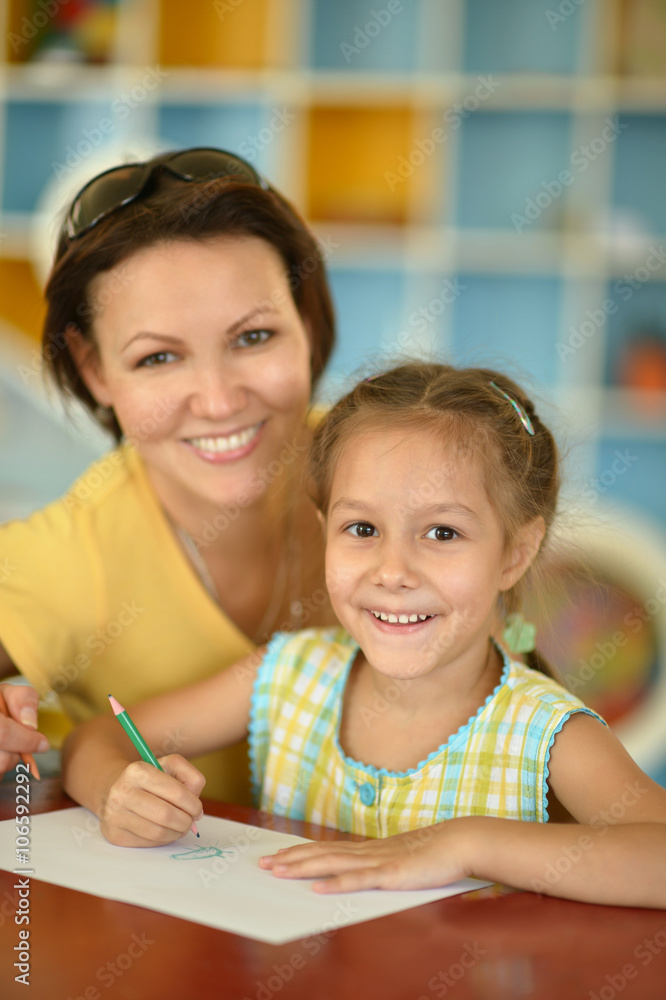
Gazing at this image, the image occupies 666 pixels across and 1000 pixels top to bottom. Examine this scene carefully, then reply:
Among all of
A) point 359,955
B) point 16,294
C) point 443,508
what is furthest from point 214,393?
point 16,294

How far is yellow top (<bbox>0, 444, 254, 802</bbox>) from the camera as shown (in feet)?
4.26

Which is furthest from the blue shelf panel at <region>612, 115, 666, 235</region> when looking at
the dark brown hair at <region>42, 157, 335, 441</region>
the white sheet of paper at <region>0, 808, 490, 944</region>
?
the white sheet of paper at <region>0, 808, 490, 944</region>

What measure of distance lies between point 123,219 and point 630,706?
1.88 m

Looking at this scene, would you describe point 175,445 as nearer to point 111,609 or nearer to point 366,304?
point 111,609

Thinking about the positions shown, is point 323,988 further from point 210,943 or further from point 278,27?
point 278,27

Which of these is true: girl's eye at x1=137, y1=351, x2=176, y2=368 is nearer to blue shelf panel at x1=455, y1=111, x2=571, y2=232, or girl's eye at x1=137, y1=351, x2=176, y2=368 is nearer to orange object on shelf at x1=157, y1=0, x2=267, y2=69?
blue shelf panel at x1=455, y1=111, x2=571, y2=232

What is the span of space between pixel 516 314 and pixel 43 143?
180 centimetres

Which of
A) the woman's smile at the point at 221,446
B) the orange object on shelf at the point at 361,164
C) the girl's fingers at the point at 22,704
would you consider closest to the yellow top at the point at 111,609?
the woman's smile at the point at 221,446

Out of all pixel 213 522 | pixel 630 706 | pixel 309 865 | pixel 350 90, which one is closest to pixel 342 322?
pixel 350 90

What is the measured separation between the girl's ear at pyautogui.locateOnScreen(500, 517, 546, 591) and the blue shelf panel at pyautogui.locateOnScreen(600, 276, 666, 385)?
8.72 ft

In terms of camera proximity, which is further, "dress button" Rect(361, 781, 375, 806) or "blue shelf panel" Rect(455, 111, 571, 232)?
"blue shelf panel" Rect(455, 111, 571, 232)

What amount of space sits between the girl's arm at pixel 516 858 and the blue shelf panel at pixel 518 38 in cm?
331

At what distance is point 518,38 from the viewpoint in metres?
3.68

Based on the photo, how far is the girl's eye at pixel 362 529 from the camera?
3.52ft
